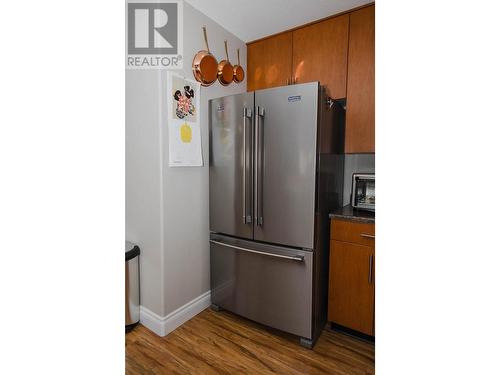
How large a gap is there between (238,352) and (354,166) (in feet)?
5.43

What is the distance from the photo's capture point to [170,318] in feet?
5.97

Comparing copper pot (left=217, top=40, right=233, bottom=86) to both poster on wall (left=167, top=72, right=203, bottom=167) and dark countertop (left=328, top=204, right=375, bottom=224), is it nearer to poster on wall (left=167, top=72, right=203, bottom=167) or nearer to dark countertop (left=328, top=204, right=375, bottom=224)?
poster on wall (left=167, top=72, right=203, bottom=167)

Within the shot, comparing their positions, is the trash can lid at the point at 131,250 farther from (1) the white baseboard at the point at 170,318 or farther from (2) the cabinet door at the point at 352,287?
(2) the cabinet door at the point at 352,287

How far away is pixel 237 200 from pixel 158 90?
0.92 m

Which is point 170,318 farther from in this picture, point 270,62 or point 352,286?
point 270,62

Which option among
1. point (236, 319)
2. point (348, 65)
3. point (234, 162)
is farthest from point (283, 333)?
point (348, 65)

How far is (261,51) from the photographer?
2.32 metres

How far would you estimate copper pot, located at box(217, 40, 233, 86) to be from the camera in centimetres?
208

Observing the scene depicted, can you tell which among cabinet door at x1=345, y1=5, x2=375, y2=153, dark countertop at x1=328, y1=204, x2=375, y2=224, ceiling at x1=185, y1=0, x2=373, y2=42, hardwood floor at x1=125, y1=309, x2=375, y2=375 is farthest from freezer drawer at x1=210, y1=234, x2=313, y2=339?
ceiling at x1=185, y1=0, x2=373, y2=42

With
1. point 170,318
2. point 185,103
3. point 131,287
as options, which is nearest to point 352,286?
point 170,318

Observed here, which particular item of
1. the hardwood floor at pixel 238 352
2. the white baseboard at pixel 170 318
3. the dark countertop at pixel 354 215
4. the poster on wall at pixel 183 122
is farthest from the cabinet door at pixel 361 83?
the white baseboard at pixel 170 318

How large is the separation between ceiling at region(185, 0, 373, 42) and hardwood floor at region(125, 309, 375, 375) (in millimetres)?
2317
